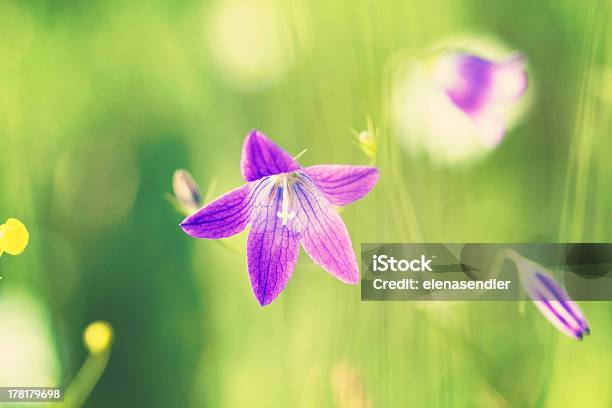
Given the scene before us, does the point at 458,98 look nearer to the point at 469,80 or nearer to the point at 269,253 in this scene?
the point at 469,80

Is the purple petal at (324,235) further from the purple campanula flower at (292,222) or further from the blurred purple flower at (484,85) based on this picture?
the blurred purple flower at (484,85)

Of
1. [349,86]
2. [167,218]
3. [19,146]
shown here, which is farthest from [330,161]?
[19,146]

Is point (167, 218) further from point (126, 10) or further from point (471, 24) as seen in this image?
point (471, 24)

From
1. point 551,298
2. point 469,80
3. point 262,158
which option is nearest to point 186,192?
point 262,158

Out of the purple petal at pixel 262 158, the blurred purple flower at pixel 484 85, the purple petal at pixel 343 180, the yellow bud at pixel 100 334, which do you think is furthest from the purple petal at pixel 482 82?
the yellow bud at pixel 100 334

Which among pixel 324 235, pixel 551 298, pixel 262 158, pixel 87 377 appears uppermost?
pixel 262 158

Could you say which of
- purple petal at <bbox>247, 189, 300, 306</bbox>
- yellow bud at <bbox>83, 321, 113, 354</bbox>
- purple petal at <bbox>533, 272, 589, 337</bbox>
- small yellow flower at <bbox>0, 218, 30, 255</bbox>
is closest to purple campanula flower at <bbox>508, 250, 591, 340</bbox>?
purple petal at <bbox>533, 272, 589, 337</bbox>

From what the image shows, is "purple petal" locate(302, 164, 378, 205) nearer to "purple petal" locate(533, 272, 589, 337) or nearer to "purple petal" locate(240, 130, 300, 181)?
"purple petal" locate(240, 130, 300, 181)
